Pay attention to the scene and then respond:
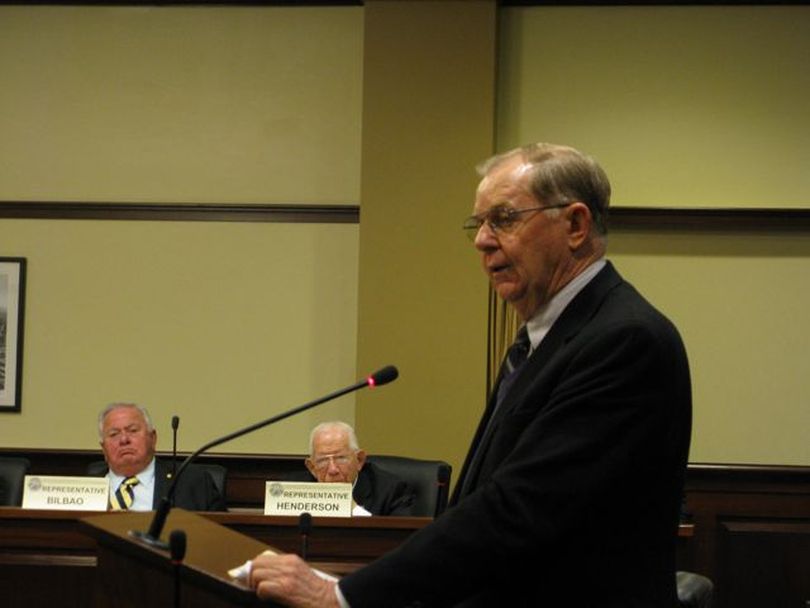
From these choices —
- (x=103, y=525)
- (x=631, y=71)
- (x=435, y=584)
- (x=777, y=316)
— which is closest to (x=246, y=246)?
(x=631, y=71)

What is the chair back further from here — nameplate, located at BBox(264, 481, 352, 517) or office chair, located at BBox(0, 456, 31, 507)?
nameplate, located at BBox(264, 481, 352, 517)

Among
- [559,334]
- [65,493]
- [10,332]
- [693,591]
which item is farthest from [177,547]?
[10,332]

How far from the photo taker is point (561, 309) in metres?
2.12

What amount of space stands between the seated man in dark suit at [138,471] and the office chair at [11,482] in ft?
1.17

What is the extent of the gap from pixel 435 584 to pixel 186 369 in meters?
4.81

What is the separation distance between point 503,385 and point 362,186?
164 inches

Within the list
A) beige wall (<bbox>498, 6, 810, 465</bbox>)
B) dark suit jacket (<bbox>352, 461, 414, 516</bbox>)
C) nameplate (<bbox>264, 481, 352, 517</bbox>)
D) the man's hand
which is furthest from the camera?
beige wall (<bbox>498, 6, 810, 465</bbox>)

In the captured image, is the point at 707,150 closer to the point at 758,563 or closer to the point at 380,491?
the point at 758,563

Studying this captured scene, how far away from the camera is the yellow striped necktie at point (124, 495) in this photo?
17.1ft

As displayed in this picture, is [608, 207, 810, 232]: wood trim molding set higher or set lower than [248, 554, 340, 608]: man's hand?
higher

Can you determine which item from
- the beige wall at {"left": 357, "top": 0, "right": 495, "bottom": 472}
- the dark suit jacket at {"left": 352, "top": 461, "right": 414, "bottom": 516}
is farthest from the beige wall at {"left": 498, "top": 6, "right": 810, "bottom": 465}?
the dark suit jacket at {"left": 352, "top": 461, "right": 414, "bottom": 516}

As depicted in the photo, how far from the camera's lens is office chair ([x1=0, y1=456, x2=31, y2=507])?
535 cm

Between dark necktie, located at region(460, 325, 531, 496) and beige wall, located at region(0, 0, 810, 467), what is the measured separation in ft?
12.9

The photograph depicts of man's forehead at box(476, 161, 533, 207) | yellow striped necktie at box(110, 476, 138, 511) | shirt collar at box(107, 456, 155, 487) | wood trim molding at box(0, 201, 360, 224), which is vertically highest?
wood trim molding at box(0, 201, 360, 224)
